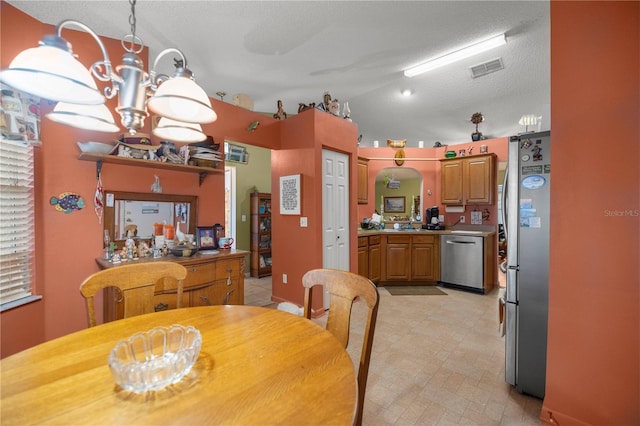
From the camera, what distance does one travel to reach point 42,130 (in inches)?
80.5

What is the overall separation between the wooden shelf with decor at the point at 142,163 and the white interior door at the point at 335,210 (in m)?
1.31

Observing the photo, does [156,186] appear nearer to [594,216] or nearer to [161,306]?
[161,306]

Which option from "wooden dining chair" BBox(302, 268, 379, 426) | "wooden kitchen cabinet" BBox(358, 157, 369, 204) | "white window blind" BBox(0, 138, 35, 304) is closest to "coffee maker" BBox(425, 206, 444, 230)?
"wooden kitchen cabinet" BBox(358, 157, 369, 204)

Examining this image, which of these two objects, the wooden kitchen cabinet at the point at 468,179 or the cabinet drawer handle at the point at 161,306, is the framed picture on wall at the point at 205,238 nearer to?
the cabinet drawer handle at the point at 161,306

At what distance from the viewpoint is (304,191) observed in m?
3.40

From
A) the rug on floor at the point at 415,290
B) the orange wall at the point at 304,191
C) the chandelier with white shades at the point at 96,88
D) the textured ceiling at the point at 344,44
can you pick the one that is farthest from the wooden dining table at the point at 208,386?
the rug on floor at the point at 415,290

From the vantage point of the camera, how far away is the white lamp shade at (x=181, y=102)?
115 cm

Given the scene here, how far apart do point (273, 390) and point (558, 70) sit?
2.16 metres

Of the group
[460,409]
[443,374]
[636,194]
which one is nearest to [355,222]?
[443,374]

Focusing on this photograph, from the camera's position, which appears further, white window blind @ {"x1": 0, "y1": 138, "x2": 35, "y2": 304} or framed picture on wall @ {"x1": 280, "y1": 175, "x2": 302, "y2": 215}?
framed picture on wall @ {"x1": 280, "y1": 175, "x2": 302, "y2": 215}

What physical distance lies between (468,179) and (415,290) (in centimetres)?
206

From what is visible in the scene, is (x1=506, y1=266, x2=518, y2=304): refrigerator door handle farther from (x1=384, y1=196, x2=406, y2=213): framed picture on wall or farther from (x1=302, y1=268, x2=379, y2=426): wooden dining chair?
(x1=384, y1=196, x2=406, y2=213): framed picture on wall

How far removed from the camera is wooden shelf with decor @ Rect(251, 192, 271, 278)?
17.3 feet

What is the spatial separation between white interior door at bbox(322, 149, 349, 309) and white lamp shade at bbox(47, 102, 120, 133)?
2.37 m
